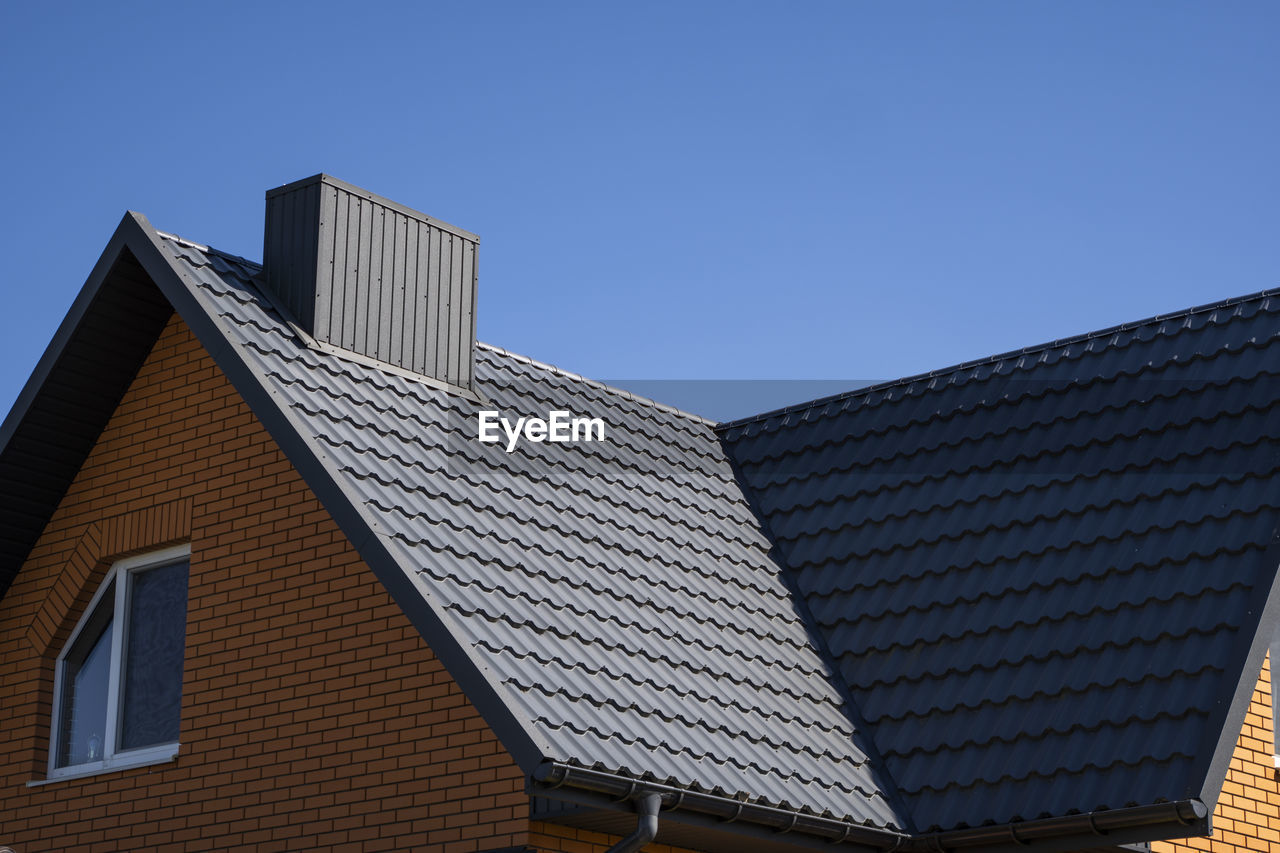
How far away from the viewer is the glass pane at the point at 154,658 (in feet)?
32.3

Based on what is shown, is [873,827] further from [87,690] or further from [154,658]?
[87,690]

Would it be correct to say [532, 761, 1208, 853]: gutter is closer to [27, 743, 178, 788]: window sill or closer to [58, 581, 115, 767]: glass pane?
[27, 743, 178, 788]: window sill

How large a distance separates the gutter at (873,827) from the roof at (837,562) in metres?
0.02

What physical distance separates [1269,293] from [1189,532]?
2.60 m

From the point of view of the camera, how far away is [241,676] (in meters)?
9.23

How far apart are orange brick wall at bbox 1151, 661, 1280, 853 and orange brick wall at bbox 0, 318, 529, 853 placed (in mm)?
4337

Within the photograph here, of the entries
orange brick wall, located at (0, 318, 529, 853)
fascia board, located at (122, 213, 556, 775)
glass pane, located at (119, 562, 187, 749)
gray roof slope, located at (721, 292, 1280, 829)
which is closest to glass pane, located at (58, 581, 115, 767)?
orange brick wall, located at (0, 318, 529, 853)

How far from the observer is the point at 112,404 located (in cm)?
1090

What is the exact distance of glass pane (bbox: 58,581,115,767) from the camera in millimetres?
10391

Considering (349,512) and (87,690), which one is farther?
(87,690)

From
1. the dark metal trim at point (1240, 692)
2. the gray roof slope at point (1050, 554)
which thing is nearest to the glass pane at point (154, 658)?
the gray roof slope at point (1050, 554)
